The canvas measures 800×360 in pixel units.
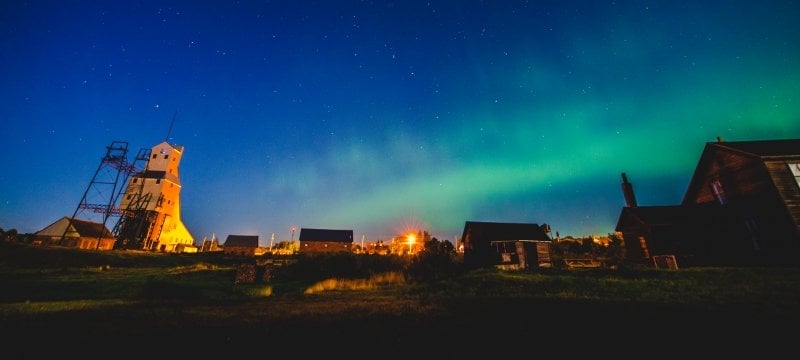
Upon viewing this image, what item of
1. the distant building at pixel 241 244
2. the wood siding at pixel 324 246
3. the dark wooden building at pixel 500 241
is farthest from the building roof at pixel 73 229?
the dark wooden building at pixel 500 241

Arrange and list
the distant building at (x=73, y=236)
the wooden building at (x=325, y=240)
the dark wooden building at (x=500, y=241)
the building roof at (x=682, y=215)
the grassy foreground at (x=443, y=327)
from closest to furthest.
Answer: the grassy foreground at (x=443, y=327)
the building roof at (x=682, y=215)
the dark wooden building at (x=500, y=241)
the distant building at (x=73, y=236)
the wooden building at (x=325, y=240)

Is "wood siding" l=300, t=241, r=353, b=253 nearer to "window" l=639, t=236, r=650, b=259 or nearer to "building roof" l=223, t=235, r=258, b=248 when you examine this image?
"building roof" l=223, t=235, r=258, b=248

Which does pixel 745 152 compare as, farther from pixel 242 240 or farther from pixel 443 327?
pixel 242 240

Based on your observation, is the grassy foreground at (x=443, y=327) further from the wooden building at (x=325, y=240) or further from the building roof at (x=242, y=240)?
the building roof at (x=242, y=240)

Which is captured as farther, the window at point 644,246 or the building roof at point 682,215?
the window at point 644,246

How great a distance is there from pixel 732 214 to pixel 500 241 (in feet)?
62.4

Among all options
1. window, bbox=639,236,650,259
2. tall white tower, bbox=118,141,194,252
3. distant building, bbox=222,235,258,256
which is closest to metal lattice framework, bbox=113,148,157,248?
tall white tower, bbox=118,141,194,252

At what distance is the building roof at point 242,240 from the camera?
253 feet

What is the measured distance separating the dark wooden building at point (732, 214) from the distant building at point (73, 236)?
6997 centimetres

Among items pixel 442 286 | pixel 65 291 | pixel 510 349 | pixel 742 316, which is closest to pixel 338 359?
pixel 510 349

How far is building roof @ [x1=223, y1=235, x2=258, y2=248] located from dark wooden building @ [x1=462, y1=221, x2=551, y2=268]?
58957mm

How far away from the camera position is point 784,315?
6.47 meters

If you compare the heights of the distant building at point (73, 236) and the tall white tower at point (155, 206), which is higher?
the tall white tower at point (155, 206)

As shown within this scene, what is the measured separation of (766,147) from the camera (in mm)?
24125
